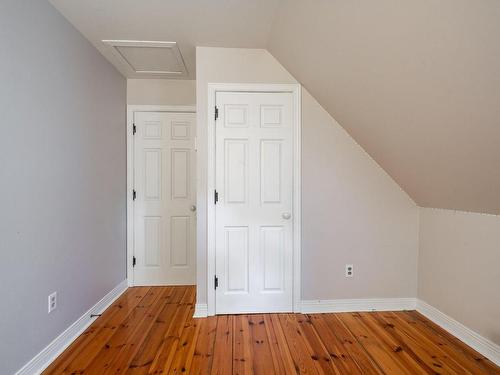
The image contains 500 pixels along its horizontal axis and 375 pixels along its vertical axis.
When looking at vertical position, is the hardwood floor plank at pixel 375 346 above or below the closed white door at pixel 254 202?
below

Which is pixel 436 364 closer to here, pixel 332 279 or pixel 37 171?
pixel 332 279

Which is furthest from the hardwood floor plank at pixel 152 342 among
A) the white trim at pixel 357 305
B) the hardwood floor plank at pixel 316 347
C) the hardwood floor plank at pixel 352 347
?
the hardwood floor plank at pixel 352 347

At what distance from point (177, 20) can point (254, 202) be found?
1.55m

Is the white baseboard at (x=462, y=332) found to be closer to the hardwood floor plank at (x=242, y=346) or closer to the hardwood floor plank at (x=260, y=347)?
the hardwood floor plank at (x=260, y=347)

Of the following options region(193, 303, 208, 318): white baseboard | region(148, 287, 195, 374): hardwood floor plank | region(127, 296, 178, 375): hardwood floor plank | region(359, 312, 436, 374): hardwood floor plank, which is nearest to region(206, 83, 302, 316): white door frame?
region(193, 303, 208, 318): white baseboard

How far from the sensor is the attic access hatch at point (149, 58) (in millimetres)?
2143

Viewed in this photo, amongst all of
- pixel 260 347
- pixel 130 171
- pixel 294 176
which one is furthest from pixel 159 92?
pixel 260 347

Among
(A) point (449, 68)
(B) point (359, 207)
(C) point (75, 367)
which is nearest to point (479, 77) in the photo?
(A) point (449, 68)

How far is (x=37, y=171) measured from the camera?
5.19 ft

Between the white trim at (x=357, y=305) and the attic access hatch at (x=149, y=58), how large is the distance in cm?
258

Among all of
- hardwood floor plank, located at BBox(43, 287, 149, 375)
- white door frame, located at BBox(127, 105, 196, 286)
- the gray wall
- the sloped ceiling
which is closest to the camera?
the sloped ceiling

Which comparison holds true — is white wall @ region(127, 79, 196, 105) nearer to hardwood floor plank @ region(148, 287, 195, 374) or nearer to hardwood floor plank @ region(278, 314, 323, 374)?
hardwood floor plank @ region(148, 287, 195, 374)

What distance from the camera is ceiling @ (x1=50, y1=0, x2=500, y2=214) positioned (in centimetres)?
104

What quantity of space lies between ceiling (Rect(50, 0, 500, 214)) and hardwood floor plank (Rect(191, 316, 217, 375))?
78.0 inches
